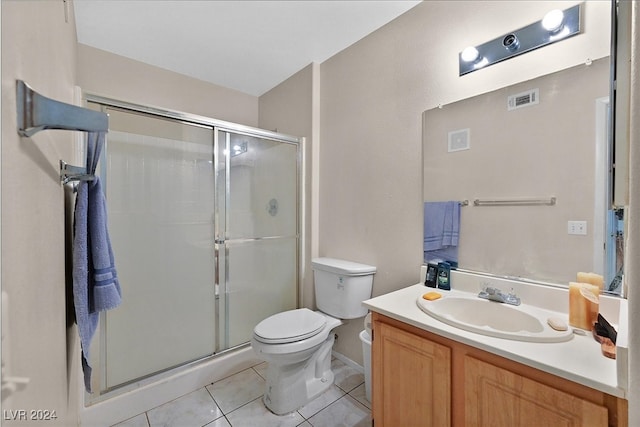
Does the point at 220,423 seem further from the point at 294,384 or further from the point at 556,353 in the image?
the point at 556,353

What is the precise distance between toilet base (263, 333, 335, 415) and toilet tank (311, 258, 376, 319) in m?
0.28

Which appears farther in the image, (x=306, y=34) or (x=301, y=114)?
(x=301, y=114)

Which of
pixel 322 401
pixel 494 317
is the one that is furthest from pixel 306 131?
pixel 322 401

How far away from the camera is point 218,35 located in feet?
6.35

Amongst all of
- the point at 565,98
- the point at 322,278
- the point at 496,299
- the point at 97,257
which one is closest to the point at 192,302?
the point at 322,278

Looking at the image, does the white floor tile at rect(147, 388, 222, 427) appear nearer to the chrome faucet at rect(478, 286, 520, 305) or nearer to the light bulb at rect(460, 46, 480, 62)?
the chrome faucet at rect(478, 286, 520, 305)

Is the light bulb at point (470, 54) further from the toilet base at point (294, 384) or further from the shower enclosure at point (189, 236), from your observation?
the toilet base at point (294, 384)

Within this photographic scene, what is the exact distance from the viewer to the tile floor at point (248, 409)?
1.54 m

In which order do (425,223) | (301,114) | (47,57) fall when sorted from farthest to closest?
(301,114), (425,223), (47,57)

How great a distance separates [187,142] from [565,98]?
2128 millimetres

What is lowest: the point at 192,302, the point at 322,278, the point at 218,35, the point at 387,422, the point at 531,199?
the point at 387,422

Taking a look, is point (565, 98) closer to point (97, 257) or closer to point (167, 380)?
point (97, 257)

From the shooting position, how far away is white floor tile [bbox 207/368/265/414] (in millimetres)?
1699

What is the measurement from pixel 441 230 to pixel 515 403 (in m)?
0.87
